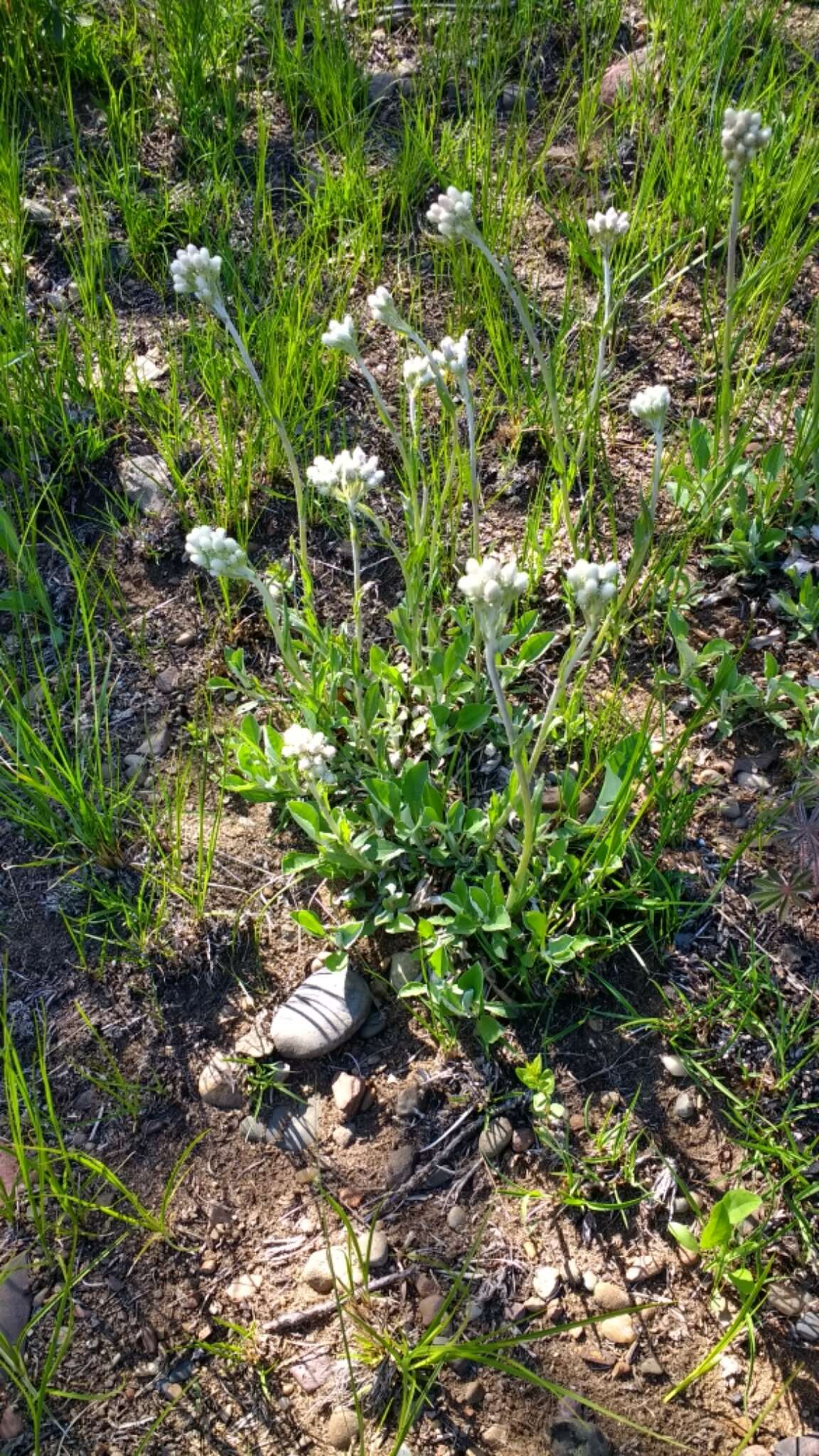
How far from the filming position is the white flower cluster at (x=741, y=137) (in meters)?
2.28

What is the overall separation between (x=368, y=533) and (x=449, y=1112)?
1.64 meters

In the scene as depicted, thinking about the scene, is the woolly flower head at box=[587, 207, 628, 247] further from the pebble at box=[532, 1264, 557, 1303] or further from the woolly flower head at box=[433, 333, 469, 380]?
the pebble at box=[532, 1264, 557, 1303]

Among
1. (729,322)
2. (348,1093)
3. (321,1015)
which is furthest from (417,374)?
(348,1093)

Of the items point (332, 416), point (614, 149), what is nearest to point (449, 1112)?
point (332, 416)

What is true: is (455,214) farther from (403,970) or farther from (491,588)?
(403,970)

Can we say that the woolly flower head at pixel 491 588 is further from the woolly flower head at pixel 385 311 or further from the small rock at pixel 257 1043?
the small rock at pixel 257 1043

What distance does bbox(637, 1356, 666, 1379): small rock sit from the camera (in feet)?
5.81

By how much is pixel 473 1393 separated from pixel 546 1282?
0.71ft

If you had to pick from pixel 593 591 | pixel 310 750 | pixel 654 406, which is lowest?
pixel 310 750

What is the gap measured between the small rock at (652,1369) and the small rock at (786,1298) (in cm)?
21

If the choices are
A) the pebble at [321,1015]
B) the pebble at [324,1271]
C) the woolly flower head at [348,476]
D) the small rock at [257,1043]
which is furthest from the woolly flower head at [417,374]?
the pebble at [324,1271]

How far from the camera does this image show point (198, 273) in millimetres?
2182

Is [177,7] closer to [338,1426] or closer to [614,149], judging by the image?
[614,149]

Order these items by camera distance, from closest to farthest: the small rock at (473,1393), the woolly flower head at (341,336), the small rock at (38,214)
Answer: the small rock at (473,1393) → the woolly flower head at (341,336) → the small rock at (38,214)
